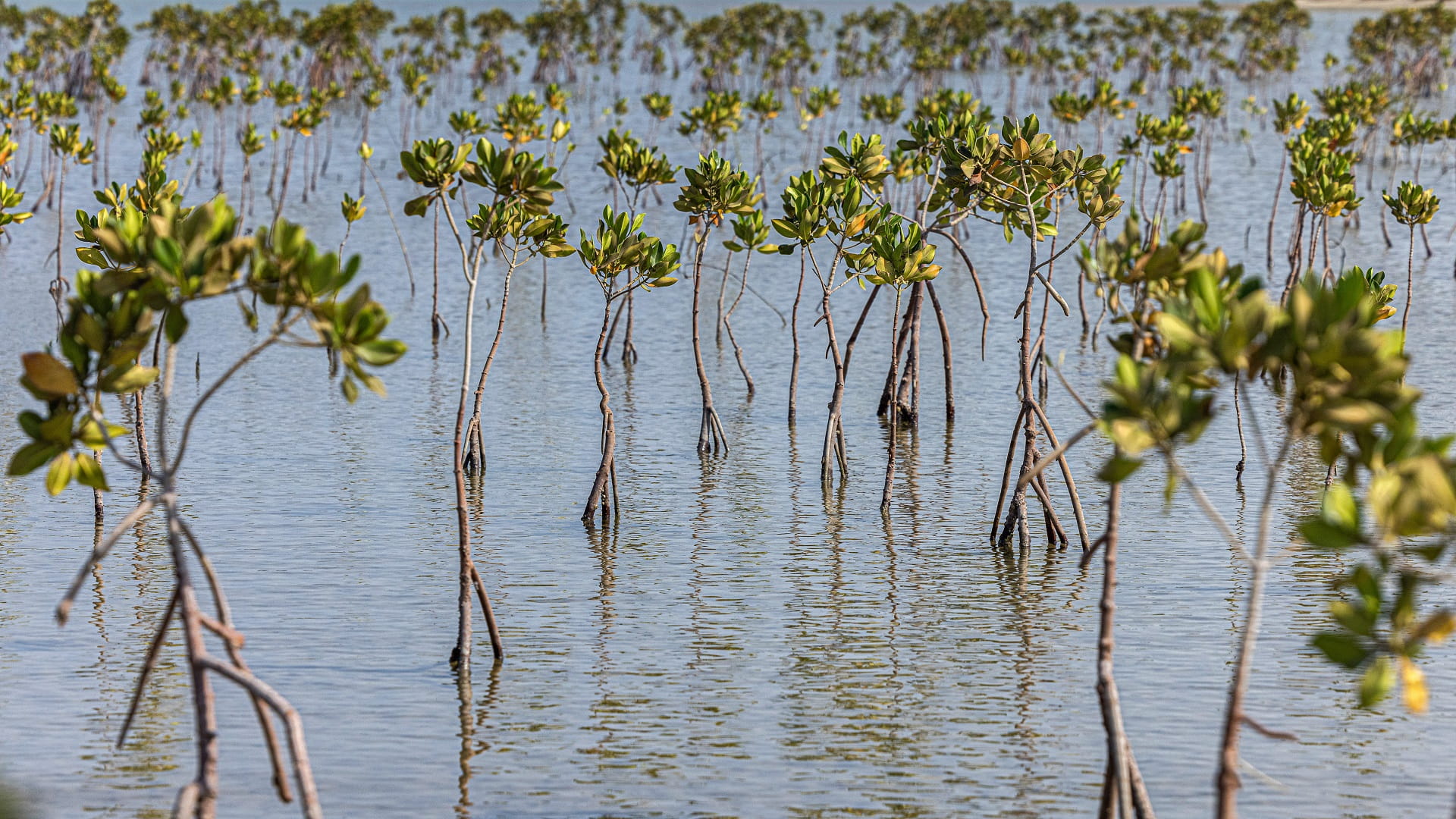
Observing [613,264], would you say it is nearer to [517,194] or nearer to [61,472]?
[517,194]

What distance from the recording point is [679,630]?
24.9 feet

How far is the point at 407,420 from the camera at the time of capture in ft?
40.3

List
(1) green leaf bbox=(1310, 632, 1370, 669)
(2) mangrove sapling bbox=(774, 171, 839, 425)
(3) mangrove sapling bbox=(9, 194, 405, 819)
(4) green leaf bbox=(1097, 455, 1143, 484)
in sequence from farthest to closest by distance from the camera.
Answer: (2) mangrove sapling bbox=(774, 171, 839, 425), (3) mangrove sapling bbox=(9, 194, 405, 819), (4) green leaf bbox=(1097, 455, 1143, 484), (1) green leaf bbox=(1310, 632, 1370, 669)

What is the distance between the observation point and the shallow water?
592cm

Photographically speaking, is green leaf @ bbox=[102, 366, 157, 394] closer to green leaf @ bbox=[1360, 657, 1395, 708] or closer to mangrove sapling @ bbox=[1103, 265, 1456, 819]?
mangrove sapling @ bbox=[1103, 265, 1456, 819]

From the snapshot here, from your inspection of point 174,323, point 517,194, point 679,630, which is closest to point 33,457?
point 174,323

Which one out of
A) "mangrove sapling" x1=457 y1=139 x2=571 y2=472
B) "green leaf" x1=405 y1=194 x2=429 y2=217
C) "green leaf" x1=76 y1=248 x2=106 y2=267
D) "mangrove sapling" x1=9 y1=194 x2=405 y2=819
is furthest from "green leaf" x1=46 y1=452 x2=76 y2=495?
"green leaf" x1=76 y1=248 x2=106 y2=267

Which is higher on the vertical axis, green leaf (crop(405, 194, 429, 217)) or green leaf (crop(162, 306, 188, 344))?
green leaf (crop(405, 194, 429, 217))

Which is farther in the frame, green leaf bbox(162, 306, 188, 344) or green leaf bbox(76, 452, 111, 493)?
green leaf bbox(76, 452, 111, 493)

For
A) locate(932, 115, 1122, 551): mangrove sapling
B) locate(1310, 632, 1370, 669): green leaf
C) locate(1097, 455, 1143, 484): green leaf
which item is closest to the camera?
locate(1310, 632, 1370, 669): green leaf

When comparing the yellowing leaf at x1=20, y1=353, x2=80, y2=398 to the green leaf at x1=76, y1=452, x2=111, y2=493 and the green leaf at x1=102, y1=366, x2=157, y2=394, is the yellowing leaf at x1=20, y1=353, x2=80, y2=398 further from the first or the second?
the green leaf at x1=76, y1=452, x2=111, y2=493

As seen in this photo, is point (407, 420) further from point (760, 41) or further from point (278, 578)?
point (760, 41)

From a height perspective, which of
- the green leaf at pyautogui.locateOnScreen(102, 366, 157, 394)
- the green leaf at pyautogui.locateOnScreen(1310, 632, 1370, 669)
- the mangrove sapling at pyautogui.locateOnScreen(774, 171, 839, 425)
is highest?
the mangrove sapling at pyautogui.locateOnScreen(774, 171, 839, 425)

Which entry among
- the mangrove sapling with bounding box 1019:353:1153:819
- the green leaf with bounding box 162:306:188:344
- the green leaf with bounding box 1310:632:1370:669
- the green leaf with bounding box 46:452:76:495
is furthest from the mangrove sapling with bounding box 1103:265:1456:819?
the green leaf with bounding box 46:452:76:495
